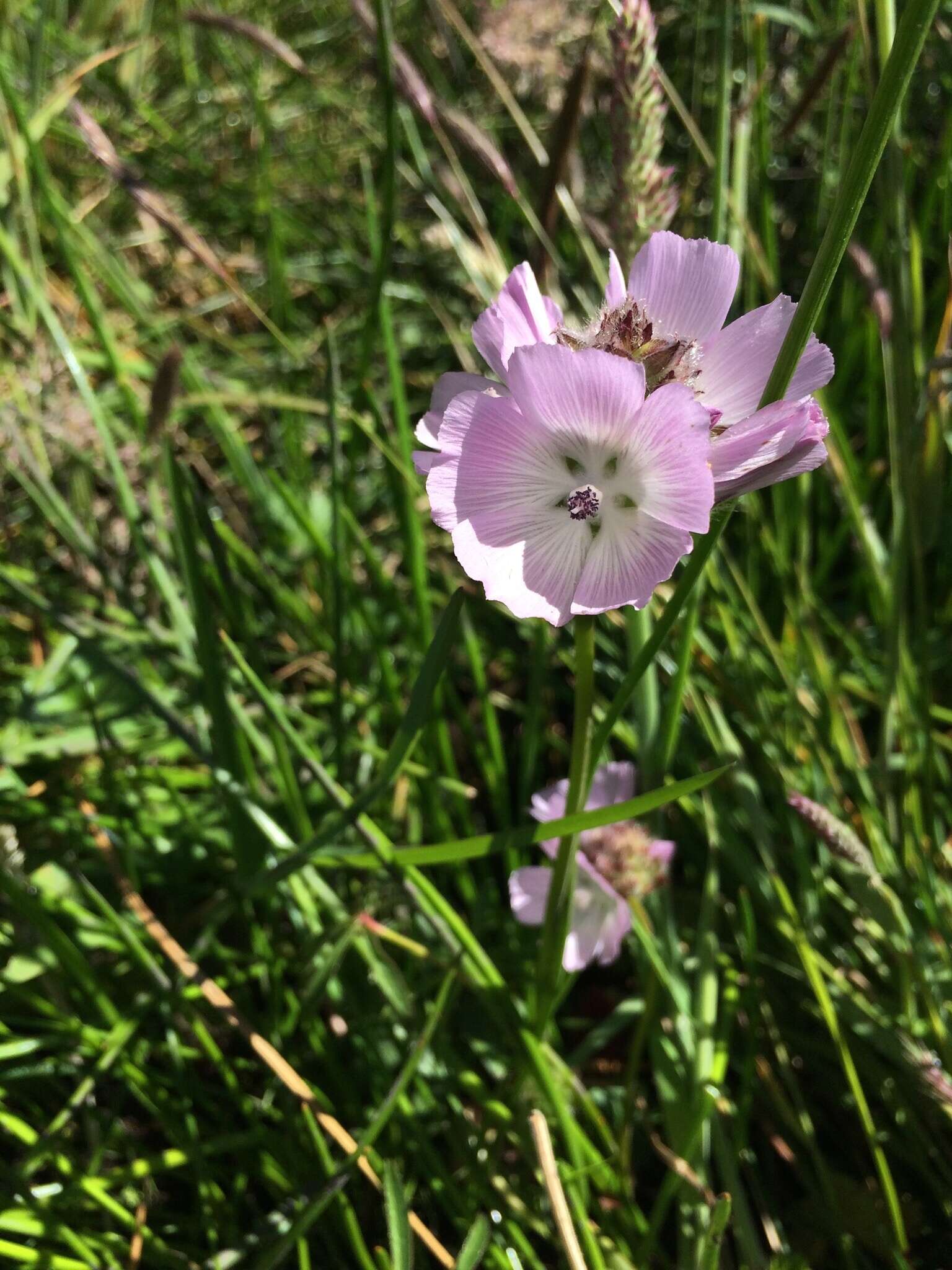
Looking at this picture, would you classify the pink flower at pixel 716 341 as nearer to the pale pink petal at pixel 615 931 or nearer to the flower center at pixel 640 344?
the flower center at pixel 640 344

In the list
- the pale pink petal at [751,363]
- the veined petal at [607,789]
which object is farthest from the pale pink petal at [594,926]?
the pale pink petal at [751,363]

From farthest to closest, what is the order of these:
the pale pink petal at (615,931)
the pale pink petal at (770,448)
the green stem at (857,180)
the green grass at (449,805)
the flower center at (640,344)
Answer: the pale pink petal at (615,931), the green grass at (449,805), the flower center at (640,344), the pale pink petal at (770,448), the green stem at (857,180)

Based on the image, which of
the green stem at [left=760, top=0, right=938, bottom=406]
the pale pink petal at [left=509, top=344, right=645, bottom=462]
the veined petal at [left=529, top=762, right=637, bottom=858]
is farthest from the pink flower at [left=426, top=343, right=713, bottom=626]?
the veined petal at [left=529, top=762, right=637, bottom=858]

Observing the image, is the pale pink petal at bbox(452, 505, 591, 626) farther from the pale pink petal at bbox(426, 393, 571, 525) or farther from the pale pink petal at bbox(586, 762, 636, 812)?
the pale pink petal at bbox(586, 762, 636, 812)

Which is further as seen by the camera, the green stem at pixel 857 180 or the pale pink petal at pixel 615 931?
the pale pink petal at pixel 615 931

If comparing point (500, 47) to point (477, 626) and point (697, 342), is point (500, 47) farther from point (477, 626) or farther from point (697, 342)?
point (697, 342)

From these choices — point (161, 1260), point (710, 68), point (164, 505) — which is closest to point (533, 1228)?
point (161, 1260)

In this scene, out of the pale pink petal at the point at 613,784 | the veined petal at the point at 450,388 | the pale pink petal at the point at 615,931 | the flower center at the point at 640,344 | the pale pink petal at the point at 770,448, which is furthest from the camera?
the pale pink petal at the point at 613,784

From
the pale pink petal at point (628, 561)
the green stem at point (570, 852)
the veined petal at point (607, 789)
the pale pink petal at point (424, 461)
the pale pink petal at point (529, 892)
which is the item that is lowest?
the green stem at point (570, 852)
